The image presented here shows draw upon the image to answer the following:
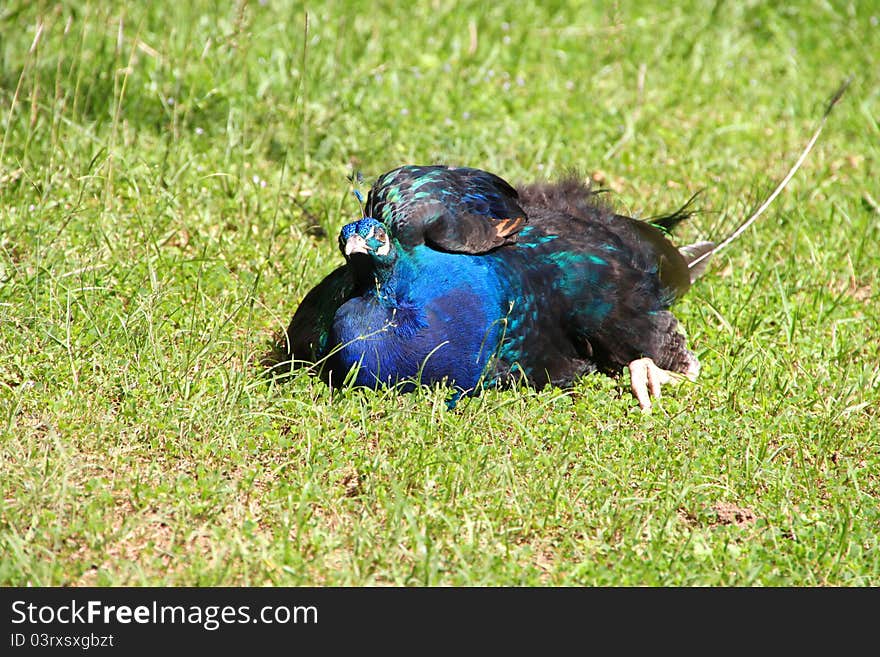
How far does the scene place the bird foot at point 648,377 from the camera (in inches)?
179

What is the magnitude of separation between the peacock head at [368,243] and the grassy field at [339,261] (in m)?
0.51

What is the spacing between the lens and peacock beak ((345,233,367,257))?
4.05m

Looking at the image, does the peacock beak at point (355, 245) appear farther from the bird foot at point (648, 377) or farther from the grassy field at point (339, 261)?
the bird foot at point (648, 377)

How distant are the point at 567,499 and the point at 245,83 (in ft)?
11.9

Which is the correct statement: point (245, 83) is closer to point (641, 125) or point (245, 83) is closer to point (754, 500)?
point (641, 125)

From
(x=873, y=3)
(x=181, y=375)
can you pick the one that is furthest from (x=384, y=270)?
(x=873, y=3)

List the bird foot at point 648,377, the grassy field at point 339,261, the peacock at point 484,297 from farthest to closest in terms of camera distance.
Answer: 1. the bird foot at point 648,377
2. the peacock at point 484,297
3. the grassy field at point 339,261

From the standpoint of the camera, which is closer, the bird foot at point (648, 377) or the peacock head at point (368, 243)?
the peacock head at point (368, 243)

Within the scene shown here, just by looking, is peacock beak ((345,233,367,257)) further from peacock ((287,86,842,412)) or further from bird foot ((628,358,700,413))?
bird foot ((628,358,700,413))

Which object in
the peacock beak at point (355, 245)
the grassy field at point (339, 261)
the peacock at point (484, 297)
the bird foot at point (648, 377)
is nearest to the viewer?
the grassy field at point (339, 261)

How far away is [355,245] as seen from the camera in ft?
13.3

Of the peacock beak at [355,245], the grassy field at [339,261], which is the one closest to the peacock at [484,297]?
the peacock beak at [355,245]

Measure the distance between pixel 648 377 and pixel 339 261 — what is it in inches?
63.5

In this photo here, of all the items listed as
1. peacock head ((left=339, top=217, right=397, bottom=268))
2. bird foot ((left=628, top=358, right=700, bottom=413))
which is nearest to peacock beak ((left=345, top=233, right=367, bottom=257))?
peacock head ((left=339, top=217, right=397, bottom=268))
